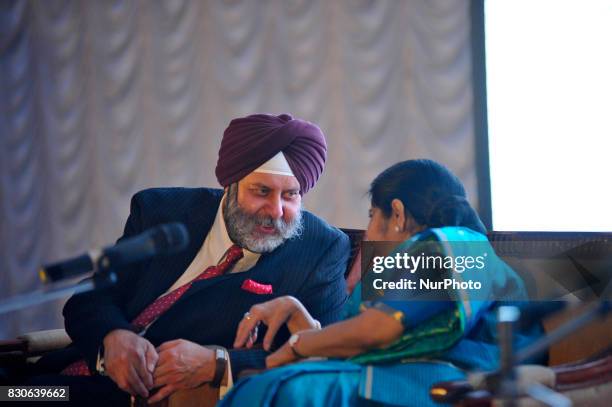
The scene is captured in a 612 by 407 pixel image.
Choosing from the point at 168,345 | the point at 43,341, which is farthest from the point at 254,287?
the point at 43,341

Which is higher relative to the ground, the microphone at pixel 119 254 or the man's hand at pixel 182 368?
the microphone at pixel 119 254

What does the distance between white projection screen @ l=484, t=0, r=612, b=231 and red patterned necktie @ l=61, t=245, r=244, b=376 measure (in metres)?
1.91

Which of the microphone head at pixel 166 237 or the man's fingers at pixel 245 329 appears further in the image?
the man's fingers at pixel 245 329

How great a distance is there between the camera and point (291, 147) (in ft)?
9.43

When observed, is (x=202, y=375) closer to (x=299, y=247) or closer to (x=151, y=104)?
(x=299, y=247)

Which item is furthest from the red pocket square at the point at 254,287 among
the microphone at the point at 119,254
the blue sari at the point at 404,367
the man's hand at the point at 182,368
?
the microphone at the point at 119,254

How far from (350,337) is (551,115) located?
106 inches

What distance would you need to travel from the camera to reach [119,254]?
154 cm

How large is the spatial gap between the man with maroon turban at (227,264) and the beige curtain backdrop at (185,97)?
63.5 inches

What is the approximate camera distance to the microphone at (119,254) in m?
1.46

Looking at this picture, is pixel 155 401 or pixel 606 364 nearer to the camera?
pixel 606 364

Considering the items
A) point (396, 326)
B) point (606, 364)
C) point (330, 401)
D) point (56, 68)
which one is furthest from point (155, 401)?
point (56, 68)

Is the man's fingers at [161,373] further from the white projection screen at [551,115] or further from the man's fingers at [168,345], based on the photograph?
the white projection screen at [551,115]

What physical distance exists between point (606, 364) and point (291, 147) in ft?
4.74
